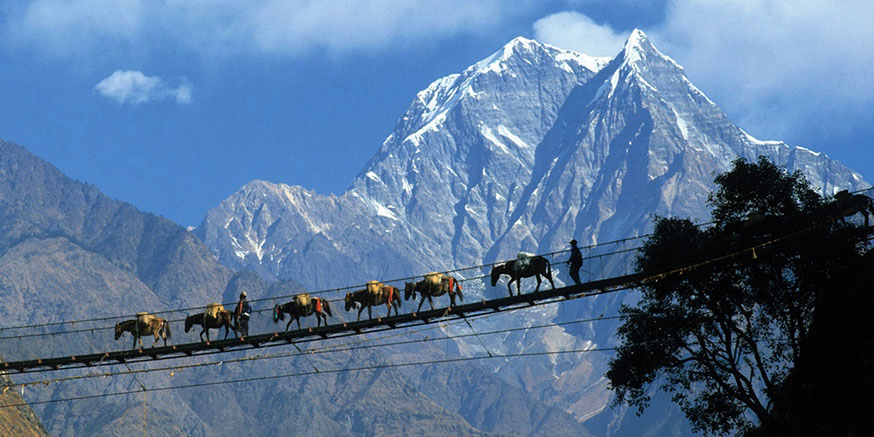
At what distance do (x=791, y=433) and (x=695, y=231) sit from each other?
58.4 feet

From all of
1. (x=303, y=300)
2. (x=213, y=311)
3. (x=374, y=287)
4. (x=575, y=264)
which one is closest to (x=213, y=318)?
(x=213, y=311)

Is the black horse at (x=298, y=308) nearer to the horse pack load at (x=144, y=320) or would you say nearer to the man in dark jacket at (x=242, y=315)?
the man in dark jacket at (x=242, y=315)

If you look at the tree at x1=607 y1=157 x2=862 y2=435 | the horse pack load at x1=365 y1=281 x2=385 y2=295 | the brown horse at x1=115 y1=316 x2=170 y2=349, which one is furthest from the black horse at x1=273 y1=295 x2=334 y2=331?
the tree at x1=607 y1=157 x2=862 y2=435

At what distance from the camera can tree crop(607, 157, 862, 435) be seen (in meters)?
54.4

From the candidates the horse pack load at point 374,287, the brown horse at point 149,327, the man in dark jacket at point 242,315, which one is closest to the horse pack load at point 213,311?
the brown horse at point 149,327

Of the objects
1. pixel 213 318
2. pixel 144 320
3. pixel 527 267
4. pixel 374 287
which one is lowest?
pixel 527 267

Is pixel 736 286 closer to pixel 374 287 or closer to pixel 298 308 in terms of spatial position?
pixel 374 287

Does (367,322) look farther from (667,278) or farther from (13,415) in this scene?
(13,415)

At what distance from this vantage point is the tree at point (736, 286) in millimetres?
54438

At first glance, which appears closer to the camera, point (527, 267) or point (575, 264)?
point (575, 264)

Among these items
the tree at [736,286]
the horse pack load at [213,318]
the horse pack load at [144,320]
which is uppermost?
the horse pack load at [144,320]

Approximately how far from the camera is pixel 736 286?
61.8 m

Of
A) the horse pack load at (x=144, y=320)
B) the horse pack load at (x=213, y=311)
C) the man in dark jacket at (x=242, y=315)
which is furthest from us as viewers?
the horse pack load at (x=144, y=320)

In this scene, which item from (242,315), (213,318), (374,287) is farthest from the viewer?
(374,287)
